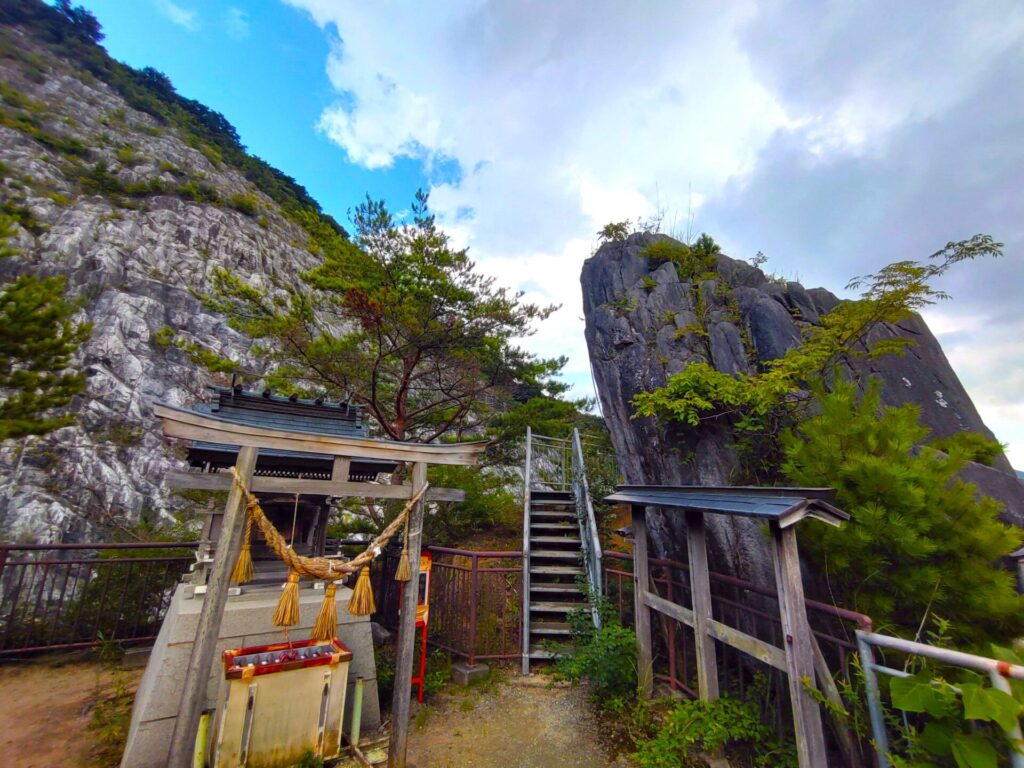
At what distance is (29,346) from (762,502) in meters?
10.8

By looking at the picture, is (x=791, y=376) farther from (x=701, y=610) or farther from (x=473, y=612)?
(x=473, y=612)

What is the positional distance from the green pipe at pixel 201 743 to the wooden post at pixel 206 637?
2.9 inches

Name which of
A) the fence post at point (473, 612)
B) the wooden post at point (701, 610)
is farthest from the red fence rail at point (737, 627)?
the fence post at point (473, 612)

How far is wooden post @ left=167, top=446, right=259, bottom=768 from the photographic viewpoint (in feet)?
9.92

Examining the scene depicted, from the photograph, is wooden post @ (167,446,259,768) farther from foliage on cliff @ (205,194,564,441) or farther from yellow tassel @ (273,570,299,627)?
foliage on cliff @ (205,194,564,441)

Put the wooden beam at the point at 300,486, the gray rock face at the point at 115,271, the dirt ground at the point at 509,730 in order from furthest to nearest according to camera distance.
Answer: the gray rock face at the point at 115,271, the dirt ground at the point at 509,730, the wooden beam at the point at 300,486

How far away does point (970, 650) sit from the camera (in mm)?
2922

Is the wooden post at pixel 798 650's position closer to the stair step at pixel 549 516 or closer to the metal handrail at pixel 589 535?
the metal handrail at pixel 589 535

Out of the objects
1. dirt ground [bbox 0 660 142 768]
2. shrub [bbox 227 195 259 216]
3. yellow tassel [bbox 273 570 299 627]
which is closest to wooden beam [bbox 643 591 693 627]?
yellow tassel [bbox 273 570 299 627]

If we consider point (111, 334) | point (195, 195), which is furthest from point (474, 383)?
point (195, 195)

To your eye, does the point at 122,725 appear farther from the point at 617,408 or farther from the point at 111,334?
the point at 111,334

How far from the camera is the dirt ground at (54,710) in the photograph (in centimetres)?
365

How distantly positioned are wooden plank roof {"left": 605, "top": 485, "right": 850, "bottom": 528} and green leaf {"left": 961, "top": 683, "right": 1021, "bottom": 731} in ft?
3.51

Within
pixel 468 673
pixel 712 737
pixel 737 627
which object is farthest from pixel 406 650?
pixel 737 627
